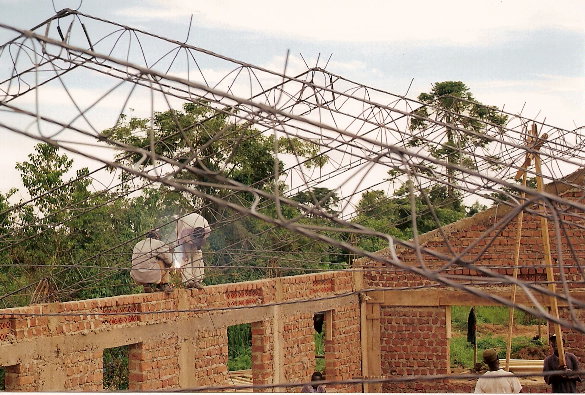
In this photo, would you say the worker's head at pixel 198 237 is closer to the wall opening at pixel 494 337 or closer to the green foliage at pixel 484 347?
the wall opening at pixel 494 337

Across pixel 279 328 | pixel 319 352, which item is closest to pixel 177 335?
pixel 279 328

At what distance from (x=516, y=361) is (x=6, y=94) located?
40.6 ft

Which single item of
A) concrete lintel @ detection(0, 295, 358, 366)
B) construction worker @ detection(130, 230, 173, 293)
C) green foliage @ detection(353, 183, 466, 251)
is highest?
green foliage @ detection(353, 183, 466, 251)

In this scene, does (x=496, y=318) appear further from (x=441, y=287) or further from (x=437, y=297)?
(x=441, y=287)

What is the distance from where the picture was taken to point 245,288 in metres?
13.2

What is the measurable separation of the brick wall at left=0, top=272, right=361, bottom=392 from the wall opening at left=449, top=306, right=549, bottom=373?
14.2 feet

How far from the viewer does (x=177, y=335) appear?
39.2 feet

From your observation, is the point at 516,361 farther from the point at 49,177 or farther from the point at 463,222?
the point at 49,177

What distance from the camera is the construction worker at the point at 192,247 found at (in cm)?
1202

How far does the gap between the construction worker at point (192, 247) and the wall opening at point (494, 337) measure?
7.10 metres

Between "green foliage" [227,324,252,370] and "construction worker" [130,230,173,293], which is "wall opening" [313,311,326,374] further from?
"construction worker" [130,230,173,293]

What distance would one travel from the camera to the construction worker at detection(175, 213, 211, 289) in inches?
473

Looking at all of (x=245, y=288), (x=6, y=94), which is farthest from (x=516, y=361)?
(x=6, y=94)

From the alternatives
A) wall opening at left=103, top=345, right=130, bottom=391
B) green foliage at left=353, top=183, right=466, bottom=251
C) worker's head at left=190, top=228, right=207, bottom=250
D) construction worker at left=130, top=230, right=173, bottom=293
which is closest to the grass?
green foliage at left=353, top=183, right=466, bottom=251
